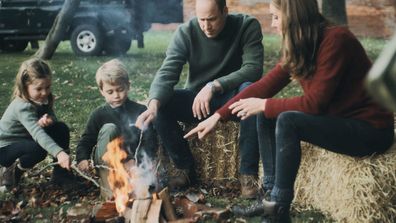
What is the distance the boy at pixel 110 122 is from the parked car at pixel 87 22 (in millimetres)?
9400

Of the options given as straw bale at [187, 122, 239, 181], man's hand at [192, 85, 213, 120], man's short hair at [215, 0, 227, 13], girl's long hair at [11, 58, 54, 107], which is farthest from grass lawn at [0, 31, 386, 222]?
man's short hair at [215, 0, 227, 13]

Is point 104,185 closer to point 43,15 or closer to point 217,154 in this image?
point 217,154

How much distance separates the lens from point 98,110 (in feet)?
15.4

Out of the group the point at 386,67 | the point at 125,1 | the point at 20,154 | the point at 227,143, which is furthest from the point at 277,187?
the point at 125,1

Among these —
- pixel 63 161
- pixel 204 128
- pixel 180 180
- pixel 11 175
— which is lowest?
pixel 180 180

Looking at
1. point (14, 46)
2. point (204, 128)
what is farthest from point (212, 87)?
point (14, 46)

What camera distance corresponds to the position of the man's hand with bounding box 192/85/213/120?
455 centimetres

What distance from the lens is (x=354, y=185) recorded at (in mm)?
3902

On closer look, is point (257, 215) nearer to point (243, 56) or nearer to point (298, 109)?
point (298, 109)

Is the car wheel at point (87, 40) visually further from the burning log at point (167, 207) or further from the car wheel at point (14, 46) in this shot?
the burning log at point (167, 207)

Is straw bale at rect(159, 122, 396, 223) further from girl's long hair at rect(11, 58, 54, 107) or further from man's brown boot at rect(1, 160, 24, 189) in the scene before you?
man's brown boot at rect(1, 160, 24, 189)

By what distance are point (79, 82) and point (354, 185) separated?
717cm

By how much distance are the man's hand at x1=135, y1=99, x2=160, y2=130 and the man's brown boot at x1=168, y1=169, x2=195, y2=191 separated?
0.54 metres

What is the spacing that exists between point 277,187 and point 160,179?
55.7 inches
